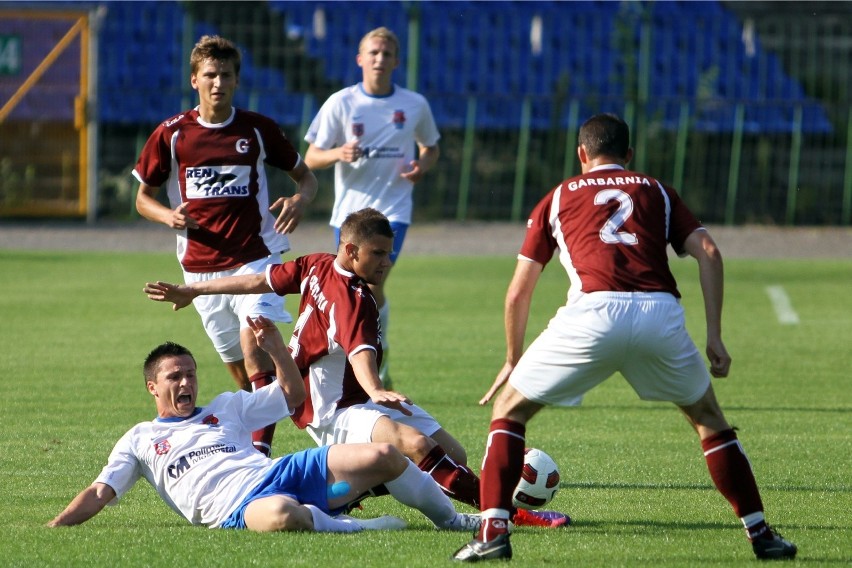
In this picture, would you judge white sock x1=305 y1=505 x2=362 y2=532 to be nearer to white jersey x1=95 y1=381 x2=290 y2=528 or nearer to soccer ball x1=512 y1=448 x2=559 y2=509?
white jersey x1=95 y1=381 x2=290 y2=528

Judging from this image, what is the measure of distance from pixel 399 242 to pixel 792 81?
16612 millimetres

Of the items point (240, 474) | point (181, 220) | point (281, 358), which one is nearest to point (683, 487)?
point (281, 358)

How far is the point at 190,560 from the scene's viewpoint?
5352mm

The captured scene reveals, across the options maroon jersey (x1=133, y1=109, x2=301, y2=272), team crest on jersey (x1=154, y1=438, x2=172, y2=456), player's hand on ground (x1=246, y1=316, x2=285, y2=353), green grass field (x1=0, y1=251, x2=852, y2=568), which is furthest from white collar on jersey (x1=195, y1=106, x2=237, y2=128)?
team crest on jersey (x1=154, y1=438, x2=172, y2=456)

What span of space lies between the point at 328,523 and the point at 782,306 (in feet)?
Result: 36.2

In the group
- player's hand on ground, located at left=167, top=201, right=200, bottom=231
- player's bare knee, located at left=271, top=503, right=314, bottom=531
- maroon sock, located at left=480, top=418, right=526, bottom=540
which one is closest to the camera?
maroon sock, located at left=480, top=418, right=526, bottom=540

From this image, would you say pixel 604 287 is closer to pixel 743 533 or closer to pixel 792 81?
pixel 743 533

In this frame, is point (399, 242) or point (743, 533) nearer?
point (743, 533)

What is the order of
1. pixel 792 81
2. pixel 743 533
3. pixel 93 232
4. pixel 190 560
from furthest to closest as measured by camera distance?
pixel 792 81
pixel 93 232
pixel 743 533
pixel 190 560

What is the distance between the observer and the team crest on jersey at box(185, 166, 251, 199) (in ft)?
25.8

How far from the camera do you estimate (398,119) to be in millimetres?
10867

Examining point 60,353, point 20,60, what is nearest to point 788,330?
point 60,353

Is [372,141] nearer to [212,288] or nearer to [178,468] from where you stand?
[212,288]

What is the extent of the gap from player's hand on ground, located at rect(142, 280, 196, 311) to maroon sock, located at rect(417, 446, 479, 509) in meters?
1.31
